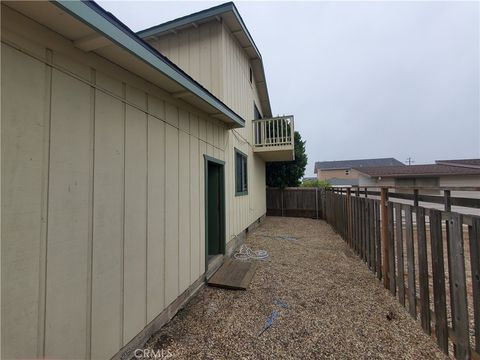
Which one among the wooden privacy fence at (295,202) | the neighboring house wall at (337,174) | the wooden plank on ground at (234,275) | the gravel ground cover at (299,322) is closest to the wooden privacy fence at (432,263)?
the gravel ground cover at (299,322)

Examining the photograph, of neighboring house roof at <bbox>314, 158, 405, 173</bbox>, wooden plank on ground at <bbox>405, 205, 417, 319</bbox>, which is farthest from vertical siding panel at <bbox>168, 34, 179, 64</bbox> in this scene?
neighboring house roof at <bbox>314, 158, 405, 173</bbox>

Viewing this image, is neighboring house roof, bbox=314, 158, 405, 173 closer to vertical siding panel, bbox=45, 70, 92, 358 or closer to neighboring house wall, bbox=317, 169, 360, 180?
neighboring house wall, bbox=317, 169, 360, 180

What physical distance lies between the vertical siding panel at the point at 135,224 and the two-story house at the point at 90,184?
13 millimetres

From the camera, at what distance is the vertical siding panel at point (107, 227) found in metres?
1.78

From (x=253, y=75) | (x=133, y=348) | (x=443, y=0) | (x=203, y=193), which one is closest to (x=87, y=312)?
(x=133, y=348)

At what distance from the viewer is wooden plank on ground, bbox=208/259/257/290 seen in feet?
12.1

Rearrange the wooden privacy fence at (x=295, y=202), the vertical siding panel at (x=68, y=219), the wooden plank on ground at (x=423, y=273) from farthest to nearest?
the wooden privacy fence at (x=295, y=202) < the wooden plank on ground at (x=423, y=273) < the vertical siding panel at (x=68, y=219)

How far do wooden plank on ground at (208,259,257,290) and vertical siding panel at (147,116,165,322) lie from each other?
134 cm

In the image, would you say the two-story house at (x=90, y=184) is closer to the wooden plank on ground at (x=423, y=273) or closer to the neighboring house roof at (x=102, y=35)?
the neighboring house roof at (x=102, y=35)

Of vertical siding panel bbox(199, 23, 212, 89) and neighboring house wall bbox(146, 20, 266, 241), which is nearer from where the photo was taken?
neighboring house wall bbox(146, 20, 266, 241)

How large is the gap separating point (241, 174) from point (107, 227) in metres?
5.26

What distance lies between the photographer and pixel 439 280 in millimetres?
2232

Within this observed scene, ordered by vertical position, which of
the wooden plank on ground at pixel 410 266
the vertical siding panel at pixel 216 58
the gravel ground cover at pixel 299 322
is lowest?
the gravel ground cover at pixel 299 322

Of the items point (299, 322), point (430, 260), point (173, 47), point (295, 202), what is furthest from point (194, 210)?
point (295, 202)
